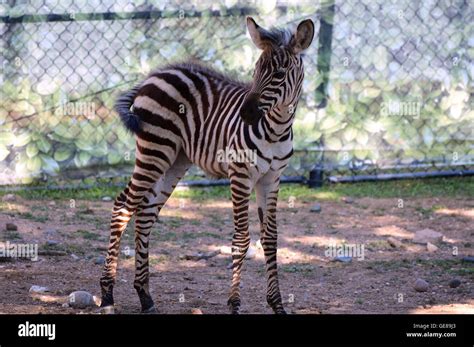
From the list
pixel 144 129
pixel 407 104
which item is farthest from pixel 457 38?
pixel 144 129

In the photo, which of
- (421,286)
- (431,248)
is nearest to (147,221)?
(421,286)

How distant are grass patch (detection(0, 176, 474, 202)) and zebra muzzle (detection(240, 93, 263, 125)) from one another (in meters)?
4.30

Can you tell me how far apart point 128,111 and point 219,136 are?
756 millimetres

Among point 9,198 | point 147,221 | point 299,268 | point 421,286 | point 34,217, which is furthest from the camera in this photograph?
point 9,198

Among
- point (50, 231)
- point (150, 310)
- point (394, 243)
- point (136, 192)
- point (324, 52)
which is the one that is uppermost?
point (324, 52)

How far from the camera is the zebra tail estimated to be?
24.1ft

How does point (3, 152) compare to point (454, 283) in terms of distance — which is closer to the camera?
point (454, 283)

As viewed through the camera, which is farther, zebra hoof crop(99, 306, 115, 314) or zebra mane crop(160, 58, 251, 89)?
zebra mane crop(160, 58, 251, 89)

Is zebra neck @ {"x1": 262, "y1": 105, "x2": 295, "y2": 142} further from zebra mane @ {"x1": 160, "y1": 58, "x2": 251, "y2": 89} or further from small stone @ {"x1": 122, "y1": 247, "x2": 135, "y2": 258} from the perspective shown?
small stone @ {"x1": 122, "y1": 247, "x2": 135, "y2": 258}

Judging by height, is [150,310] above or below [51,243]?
below

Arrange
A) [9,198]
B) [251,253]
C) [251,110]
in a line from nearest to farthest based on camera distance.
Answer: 1. [251,110]
2. [251,253]
3. [9,198]

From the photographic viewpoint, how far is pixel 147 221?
A: 300 inches

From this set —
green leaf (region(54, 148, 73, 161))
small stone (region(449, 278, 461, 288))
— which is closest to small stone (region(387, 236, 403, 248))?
small stone (region(449, 278, 461, 288))

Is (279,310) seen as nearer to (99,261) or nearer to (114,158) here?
(99,261)
